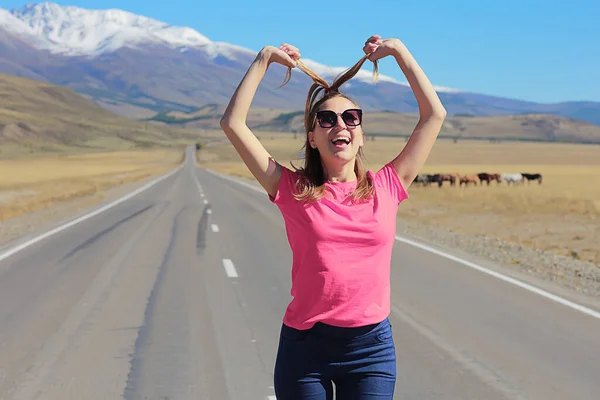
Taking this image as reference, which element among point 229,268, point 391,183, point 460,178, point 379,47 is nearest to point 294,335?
point 391,183

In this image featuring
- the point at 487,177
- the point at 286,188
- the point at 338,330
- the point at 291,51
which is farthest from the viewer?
the point at 487,177

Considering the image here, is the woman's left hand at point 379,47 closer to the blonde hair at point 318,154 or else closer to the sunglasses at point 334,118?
the blonde hair at point 318,154

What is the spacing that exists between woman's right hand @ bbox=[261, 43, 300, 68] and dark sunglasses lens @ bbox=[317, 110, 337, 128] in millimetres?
231

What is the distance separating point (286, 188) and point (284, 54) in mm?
556

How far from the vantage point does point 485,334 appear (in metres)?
8.58

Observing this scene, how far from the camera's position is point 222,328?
29.2 feet

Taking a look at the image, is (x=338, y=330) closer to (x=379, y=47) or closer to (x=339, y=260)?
(x=339, y=260)

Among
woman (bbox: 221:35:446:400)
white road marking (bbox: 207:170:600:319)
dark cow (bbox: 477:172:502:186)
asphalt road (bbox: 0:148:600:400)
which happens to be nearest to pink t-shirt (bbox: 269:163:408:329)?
woman (bbox: 221:35:446:400)

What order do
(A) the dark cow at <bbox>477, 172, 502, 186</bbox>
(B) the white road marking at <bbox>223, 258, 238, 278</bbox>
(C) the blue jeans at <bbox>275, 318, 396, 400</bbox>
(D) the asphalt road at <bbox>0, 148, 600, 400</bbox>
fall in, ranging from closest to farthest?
(C) the blue jeans at <bbox>275, 318, 396, 400</bbox>
(D) the asphalt road at <bbox>0, 148, 600, 400</bbox>
(B) the white road marking at <bbox>223, 258, 238, 278</bbox>
(A) the dark cow at <bbox>477, 172, 502, 186</bbox>

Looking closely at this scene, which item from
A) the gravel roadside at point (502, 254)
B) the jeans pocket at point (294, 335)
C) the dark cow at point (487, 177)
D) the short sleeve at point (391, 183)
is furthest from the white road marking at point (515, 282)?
the dark cow at point (487, 177)

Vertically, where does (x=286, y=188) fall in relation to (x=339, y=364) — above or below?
above

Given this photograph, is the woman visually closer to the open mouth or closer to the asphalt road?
the open mouth

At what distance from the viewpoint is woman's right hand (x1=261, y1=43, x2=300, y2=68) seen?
350 centimetres

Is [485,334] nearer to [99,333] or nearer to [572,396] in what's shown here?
[572,396]
